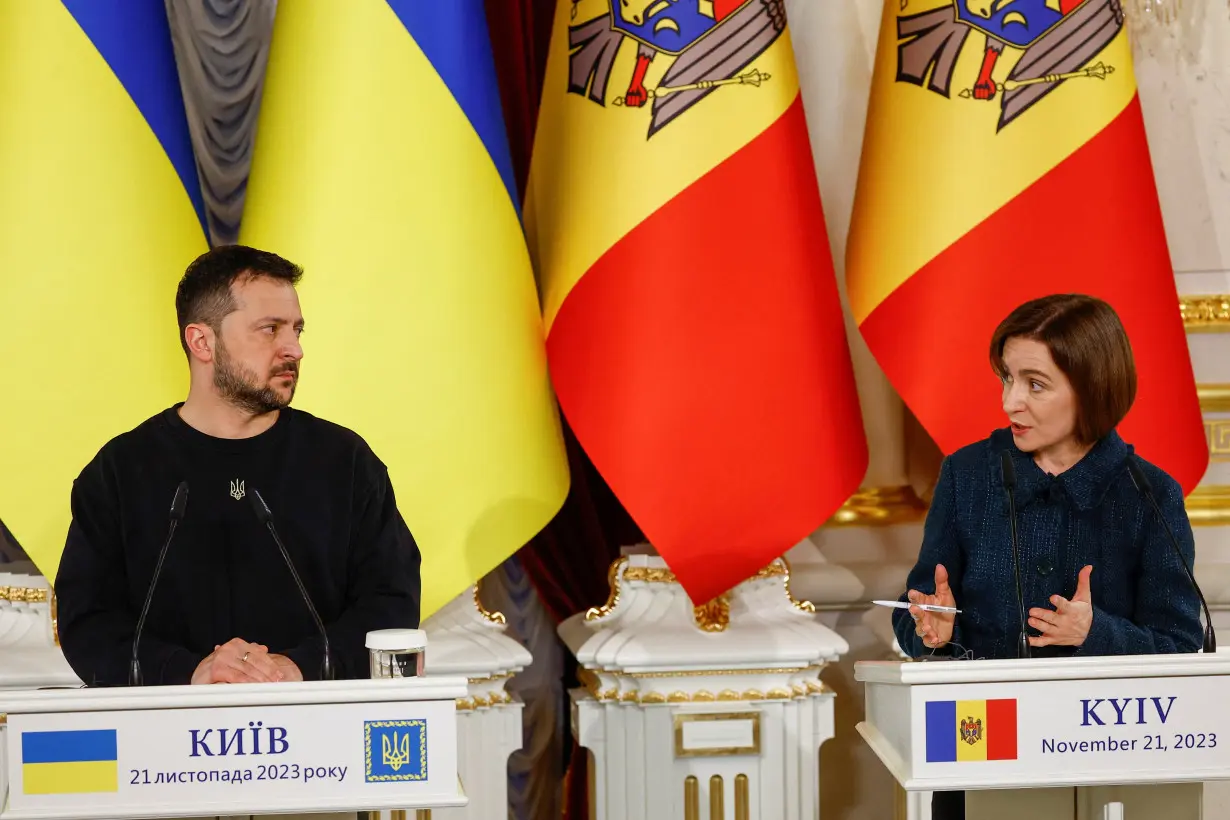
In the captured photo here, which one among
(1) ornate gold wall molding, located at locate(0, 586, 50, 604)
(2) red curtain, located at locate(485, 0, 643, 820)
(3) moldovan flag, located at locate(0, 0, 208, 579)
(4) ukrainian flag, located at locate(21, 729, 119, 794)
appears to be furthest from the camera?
(2) red curtain, located at locate(485, 0, 643, 820)

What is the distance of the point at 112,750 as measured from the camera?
1762mm

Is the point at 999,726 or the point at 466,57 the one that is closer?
the point at 999,726

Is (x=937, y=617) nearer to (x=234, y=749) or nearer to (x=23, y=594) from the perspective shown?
(x=234, y=749)

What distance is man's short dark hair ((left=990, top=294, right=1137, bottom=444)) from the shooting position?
207 centimetres

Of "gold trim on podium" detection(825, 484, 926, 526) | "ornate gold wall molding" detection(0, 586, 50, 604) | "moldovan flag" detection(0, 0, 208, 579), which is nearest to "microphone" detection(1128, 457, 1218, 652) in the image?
"gold trim on podium" detection(825, 484, 926, 526)

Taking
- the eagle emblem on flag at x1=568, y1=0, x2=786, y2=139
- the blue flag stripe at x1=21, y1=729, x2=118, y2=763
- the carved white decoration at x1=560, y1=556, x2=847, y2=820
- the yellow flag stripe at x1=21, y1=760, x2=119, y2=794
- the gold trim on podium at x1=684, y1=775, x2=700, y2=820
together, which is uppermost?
the eagle emblem on flag at x1=568, y1=0, x2=786, y2=139

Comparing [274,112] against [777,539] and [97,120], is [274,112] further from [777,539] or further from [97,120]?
[777,539]

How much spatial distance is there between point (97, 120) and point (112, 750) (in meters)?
1.54

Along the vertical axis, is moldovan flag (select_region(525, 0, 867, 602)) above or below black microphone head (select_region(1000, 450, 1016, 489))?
above

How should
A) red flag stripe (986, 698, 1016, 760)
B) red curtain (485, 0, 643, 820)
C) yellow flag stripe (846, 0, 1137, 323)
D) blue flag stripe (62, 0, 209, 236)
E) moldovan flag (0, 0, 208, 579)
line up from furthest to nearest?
1. red curtain (485, 0, 643, 820)
2. yellow flag stripe (846, 0, 1137, 323)
3. blue flag stripe (62, 0, 209, 236)
4. moldovan flag (0, 0, 208, 579)
5. red flag stripe (986, 698, 1016, 760)

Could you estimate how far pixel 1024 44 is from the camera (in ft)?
10.3

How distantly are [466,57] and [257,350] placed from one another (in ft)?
3.50

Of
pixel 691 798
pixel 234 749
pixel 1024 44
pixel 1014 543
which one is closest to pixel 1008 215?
pixel 1024 44

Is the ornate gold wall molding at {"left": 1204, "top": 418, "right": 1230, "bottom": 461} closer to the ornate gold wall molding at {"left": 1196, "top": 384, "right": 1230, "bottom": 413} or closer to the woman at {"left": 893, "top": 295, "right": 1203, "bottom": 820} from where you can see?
the ornate gold wall molding at {"left": 1196, "top": 384, "right": 1230, "bottom": 413}
